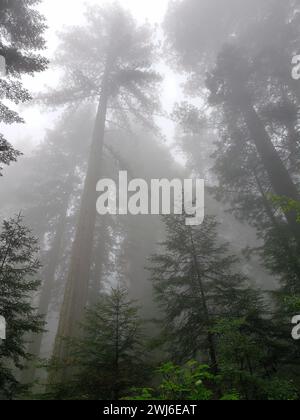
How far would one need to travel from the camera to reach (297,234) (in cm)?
937

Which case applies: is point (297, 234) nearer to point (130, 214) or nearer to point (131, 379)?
point (131, 379)

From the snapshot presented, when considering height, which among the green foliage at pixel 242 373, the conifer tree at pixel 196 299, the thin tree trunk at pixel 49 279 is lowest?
the green foliage at pixel 242 373

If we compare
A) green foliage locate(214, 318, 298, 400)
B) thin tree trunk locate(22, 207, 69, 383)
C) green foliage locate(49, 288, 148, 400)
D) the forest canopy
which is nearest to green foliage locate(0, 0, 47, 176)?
the forest canopy

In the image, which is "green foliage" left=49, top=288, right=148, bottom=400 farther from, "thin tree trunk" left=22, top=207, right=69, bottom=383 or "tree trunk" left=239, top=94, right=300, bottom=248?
"thin tree trunk" left=22, top=207, right=69, bottom=383

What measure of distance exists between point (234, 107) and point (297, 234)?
5815 mm

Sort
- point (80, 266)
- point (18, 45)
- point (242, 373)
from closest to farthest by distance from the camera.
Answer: point (242, 373)
point (18, 45)
point (80, 266)

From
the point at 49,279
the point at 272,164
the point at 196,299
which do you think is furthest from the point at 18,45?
the point at 49,279

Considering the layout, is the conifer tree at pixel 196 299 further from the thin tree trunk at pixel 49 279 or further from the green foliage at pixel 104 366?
the thin tree trunk at pixel 49 279

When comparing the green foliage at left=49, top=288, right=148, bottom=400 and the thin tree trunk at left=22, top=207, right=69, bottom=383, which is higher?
the thin tree trunk at left=22, top=207, right=69, bottom=383

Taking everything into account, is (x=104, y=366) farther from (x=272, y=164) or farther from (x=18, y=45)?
(x=272, y=164)

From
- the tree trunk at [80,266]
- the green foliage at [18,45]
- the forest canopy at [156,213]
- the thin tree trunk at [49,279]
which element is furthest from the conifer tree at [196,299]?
the thin tree trunk at [49,279]

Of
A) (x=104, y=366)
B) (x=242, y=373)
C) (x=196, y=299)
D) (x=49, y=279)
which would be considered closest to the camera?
(x=242, y=373)

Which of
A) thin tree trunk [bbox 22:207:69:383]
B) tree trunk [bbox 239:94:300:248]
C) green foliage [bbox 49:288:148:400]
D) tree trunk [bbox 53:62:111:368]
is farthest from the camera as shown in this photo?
thin tree trunk [bbox 22:207:69:383]

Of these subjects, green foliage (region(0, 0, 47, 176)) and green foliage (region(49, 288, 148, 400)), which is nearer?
green foliage (region(49, 288, 148, 400))
